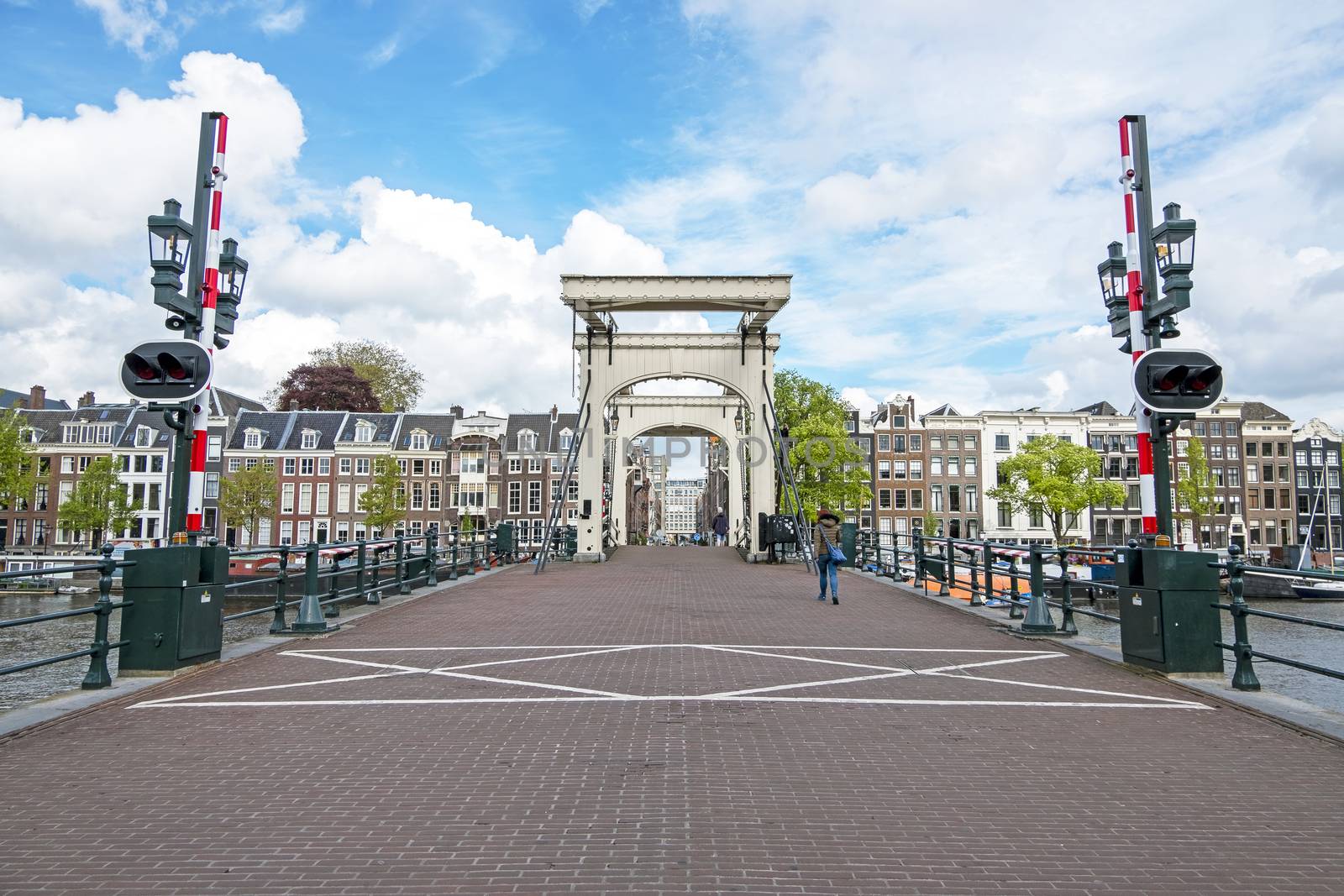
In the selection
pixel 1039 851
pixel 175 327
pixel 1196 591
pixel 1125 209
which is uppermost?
pixel 1125 209

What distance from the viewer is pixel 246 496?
5788 centimetres

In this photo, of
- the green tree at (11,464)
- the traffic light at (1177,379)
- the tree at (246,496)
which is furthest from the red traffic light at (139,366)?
the tree at (246,496)

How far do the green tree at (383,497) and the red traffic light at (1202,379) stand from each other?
52.6 m

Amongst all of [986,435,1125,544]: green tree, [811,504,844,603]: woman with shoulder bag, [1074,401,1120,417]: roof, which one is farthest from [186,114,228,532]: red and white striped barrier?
[1074,401,1120,417]: roof

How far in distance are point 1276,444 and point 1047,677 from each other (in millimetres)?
70215

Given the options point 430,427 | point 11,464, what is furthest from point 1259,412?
point 11,464

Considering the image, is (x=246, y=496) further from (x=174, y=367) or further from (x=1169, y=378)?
(x=1169, y=378)

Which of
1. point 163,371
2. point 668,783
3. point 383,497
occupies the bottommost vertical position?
point 668,783

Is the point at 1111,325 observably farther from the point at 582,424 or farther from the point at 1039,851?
the point at 582,424

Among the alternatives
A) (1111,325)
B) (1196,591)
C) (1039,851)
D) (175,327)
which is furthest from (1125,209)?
(175,327)

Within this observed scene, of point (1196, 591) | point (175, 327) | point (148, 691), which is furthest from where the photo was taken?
point (175, 327)

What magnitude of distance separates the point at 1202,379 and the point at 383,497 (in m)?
54.1

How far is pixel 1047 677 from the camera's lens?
7.94 metres

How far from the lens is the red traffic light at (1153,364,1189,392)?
26.2ft
